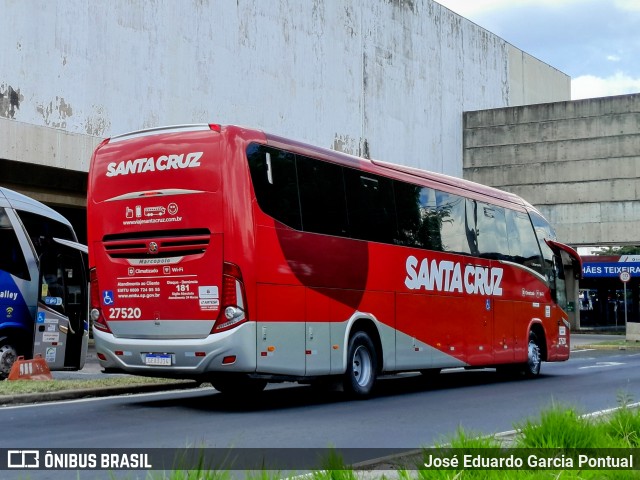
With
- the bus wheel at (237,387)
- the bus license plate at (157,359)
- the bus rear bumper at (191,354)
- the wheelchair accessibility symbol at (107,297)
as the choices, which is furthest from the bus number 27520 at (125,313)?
the bus wheel at (237,387)

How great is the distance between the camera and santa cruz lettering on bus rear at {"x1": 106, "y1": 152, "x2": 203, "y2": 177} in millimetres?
12539

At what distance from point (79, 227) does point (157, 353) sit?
26.5 m

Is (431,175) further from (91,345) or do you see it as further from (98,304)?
(91,345)

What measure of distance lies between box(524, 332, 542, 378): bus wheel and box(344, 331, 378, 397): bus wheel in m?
6.45

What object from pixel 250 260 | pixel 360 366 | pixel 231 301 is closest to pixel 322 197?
pixel 250 260

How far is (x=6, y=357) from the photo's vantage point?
17.2 metres

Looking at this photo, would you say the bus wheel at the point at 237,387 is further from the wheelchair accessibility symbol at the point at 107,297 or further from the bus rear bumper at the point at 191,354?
the wheelchair accessibility symbol at the point at 107,297

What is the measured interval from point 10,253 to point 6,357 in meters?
1.95

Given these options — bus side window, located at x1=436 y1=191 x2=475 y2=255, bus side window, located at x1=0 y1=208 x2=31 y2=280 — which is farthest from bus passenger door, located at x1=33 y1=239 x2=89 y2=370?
bus side window, located at x1=436 y1=191 x2=475 y2=255

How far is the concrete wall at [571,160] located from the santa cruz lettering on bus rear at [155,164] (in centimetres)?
4132

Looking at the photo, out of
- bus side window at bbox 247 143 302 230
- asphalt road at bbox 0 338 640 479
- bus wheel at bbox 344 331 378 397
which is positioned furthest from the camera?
bus wheel at bbox 344 331 378 397

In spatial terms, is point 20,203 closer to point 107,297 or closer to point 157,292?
point 107,297

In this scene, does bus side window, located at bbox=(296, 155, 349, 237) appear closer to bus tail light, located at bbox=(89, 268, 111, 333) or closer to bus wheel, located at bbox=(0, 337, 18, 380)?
bus tail light, located at bbox=(89, 268, 111, 333)

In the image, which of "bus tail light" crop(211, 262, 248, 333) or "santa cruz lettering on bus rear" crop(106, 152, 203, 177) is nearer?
"bus tail light" crop(211, 262, 248, 333)
